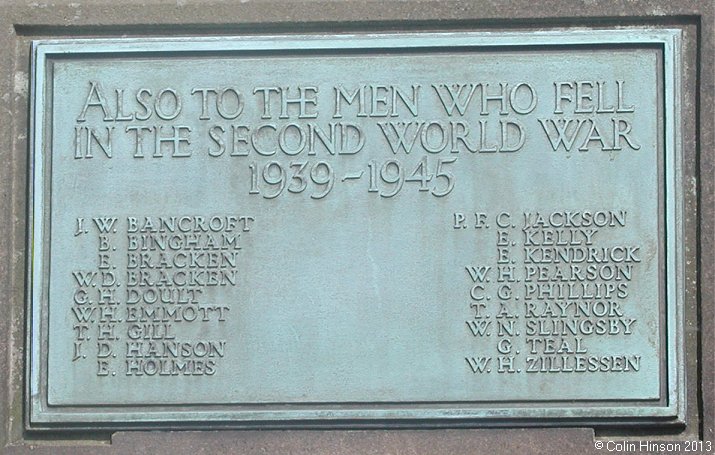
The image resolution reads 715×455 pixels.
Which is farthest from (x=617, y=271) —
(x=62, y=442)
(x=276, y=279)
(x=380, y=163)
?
(x=62, y=442)

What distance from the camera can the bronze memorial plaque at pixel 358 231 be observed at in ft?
17.6

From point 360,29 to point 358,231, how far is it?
945 millimetres

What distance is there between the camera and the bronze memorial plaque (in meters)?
5.37

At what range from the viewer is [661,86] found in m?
5.48

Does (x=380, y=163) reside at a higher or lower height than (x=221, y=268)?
higher

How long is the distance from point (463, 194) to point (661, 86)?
102 cm

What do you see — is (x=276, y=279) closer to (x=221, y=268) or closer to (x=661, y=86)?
(x=221, y=268)

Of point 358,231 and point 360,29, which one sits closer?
point 358,231

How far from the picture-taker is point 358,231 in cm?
545

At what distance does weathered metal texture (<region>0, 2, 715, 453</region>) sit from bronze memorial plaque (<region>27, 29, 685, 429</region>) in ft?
0.28

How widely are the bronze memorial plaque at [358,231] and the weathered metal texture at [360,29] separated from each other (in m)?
0.09

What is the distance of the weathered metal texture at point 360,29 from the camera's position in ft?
17.6

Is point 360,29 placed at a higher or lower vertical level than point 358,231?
higher

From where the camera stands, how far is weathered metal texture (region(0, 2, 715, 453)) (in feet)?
17.6
